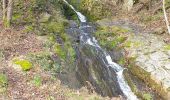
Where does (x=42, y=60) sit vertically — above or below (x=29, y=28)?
above

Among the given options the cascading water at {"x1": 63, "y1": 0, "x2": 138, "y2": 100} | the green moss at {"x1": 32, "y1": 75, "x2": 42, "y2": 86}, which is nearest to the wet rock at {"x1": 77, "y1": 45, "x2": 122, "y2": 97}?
the cascading water at {"x1": 63, "y1": 0, "x2": 138, "y2": 100}

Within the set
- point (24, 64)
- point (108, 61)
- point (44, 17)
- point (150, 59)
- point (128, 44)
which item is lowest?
point (108, 61)

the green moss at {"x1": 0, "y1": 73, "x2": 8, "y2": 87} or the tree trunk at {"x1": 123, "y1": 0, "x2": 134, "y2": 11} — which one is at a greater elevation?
the tree trunk at {"x1": 123, "y1": 0, "x2": 134, "y2": 11}

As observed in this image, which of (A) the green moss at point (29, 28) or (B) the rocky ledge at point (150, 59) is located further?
(A) the green moss at point (29, 28)

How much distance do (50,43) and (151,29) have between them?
8648mm

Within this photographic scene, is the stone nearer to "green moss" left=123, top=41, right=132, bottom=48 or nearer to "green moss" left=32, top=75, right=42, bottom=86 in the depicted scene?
"green moss" left=123, top=41, right=132, bottom=48

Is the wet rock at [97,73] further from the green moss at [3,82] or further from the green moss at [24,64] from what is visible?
the green moss at [3,82]

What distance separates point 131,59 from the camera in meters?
19.1

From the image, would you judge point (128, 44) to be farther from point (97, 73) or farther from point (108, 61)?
point (97, 73)

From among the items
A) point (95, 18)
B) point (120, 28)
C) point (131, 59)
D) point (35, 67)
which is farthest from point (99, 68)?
point (95, 18)

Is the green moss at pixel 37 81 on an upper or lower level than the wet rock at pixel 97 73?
upper

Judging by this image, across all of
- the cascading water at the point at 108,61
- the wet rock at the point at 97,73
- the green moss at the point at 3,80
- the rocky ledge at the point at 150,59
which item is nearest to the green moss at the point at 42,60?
the wet rock at the point at 97,73

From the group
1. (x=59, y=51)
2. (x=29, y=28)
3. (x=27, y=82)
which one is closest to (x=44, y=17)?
(x=29, y=28)

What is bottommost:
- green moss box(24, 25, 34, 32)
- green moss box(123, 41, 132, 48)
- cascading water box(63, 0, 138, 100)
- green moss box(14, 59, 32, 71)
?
cascading water box(63, 0, 138, 100)
